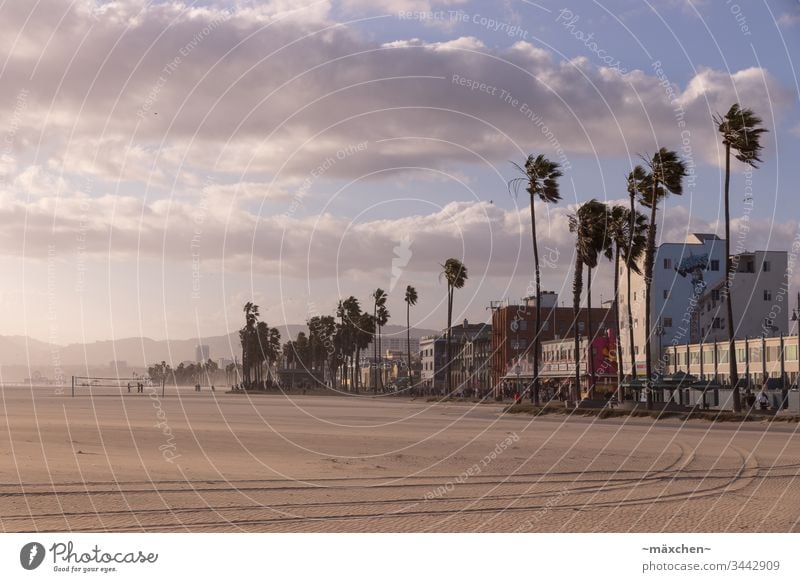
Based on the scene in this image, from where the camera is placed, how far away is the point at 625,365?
4643 inches

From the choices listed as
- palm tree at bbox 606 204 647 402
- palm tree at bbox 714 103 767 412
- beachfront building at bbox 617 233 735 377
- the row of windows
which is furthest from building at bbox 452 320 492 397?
palm tree at bbox 714 103 767 412

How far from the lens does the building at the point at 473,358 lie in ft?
533

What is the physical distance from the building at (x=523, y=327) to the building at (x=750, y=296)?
3855cm

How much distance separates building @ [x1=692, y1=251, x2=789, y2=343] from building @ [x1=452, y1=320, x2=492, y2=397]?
5102 centimetres

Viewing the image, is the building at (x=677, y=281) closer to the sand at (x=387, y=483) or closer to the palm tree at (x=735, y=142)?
the palm tree at (x=735, y=142)

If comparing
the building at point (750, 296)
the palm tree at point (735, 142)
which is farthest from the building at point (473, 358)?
the palm tree at point (735, 142)

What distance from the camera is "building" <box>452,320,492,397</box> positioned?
162500mm

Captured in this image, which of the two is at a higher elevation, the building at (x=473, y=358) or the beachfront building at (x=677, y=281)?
the beachfront building at (x=677, y=281)

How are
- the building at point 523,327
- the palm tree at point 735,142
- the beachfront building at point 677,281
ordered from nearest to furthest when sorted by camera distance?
the palm tree at point 735,142, the beachfront building at point 677,281, the building at point 523,327

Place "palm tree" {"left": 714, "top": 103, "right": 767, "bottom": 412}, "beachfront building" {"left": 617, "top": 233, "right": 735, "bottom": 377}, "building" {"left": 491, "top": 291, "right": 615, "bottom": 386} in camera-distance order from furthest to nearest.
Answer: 1. "building" {"left": 491, "top": 291, "right": 615, "bottom": 386}
2. "beachfront building" {"left": 617, "top": 233, "right": 735, "bottom": 377}
3. "palm tree" {"left": 714, "top": 103, "right": 767, "bottom": 412}

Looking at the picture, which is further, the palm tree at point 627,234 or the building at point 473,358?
the building at point 473,358

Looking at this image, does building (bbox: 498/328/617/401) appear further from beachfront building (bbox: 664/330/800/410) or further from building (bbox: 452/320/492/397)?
building (bbox: 452/320/492/397)

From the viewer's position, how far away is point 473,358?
17175 cm
